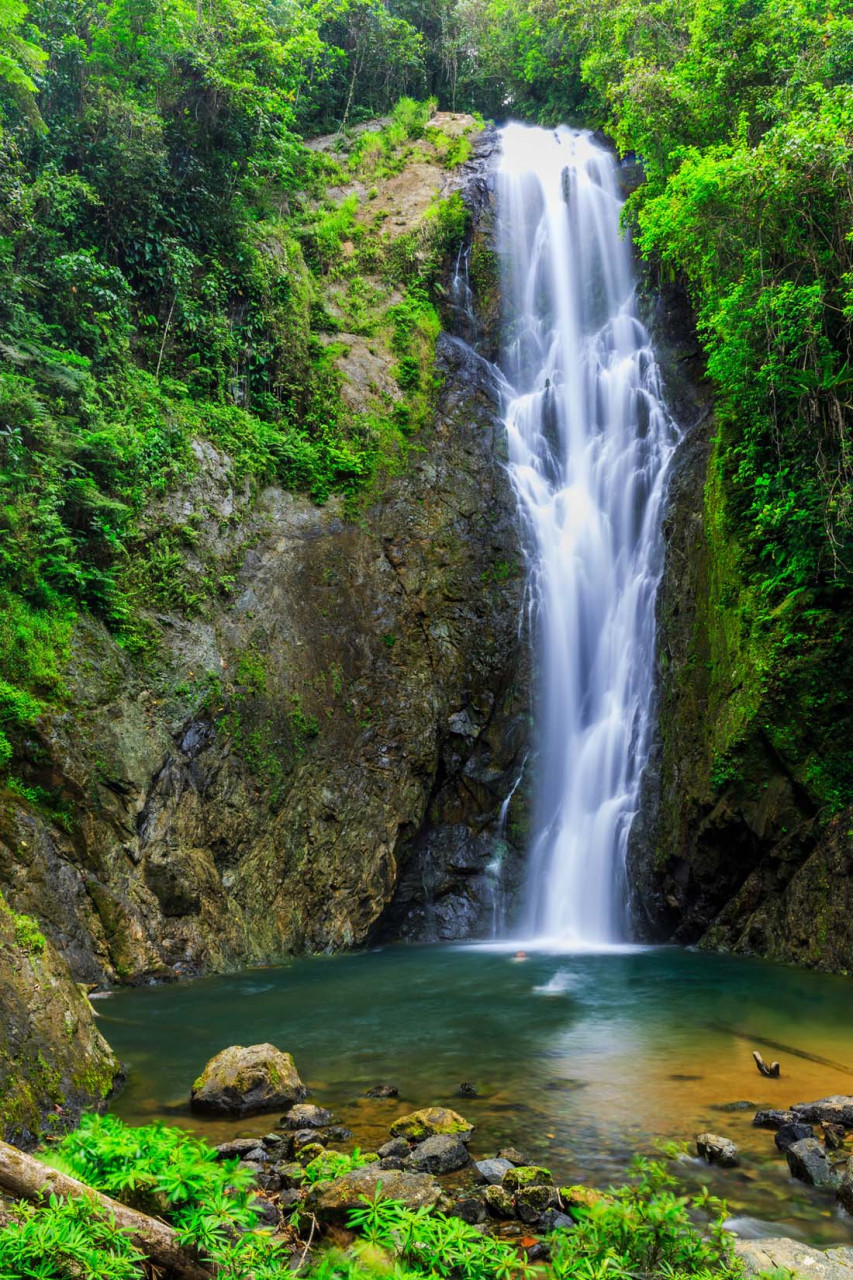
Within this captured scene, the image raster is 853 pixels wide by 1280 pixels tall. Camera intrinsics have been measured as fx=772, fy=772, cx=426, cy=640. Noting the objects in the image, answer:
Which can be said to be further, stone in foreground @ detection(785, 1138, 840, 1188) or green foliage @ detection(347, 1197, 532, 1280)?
stone in foreground @ detection(785, 1138, 840, 1188)

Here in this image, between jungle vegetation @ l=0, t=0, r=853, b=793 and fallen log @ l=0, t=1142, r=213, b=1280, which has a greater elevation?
jungle vegetation @ l=0, t=0, r=853, b=793

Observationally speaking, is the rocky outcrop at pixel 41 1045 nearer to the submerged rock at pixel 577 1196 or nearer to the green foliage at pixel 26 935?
the green foliage at pixel 26 935

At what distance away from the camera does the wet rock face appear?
1001cm

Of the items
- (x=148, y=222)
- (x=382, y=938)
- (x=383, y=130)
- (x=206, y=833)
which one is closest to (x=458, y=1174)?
(x=206, y=833)

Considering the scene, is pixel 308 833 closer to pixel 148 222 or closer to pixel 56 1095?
pixel 56 1095

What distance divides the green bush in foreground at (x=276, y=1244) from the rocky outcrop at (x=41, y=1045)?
200 cm

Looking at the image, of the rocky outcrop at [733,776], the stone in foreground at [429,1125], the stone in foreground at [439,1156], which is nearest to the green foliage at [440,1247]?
the stone in foreground at [439,1156]

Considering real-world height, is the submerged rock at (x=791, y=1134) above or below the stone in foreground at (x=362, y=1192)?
below

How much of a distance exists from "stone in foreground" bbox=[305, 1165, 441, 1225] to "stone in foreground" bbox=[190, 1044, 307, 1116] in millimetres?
1977

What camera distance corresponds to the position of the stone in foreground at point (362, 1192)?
3.45 m

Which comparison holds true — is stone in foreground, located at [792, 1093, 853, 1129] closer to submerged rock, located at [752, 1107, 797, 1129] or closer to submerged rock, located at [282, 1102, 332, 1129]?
submerged rock, located at [752, 1107, 797, 1129]

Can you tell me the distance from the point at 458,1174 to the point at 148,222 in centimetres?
1636

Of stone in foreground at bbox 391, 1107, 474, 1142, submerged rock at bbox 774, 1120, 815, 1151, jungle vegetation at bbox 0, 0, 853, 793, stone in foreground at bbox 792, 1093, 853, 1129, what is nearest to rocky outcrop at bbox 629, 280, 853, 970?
jungle vegetation at bbox 0, 0, 853, 793

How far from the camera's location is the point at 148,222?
15.0 meters
